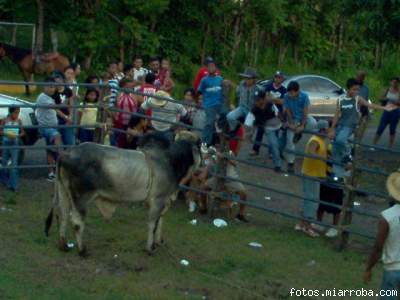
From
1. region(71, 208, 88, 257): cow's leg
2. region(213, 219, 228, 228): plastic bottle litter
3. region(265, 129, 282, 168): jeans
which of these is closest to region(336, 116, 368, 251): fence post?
region(265, 129, 282, 168): jeans

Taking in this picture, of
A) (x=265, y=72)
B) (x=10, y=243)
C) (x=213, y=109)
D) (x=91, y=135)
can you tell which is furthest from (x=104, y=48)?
→ (x=10, y=243)

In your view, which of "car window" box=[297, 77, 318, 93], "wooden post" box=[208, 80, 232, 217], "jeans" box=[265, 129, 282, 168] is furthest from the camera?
"car window" box=[297, 77, 318, 93]

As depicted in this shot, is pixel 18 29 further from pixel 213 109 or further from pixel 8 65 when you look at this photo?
pixel 213 109

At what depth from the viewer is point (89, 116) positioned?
1451cm

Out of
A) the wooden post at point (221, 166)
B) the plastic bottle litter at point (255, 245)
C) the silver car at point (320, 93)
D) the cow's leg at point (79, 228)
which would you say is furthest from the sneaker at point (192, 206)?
the silver car at point (320, 93)

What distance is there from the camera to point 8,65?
29688 mm

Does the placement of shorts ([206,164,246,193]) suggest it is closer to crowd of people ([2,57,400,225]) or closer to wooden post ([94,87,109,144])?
crowd of people ([2,57,400,225])

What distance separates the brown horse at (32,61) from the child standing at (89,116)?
13402 millimetres

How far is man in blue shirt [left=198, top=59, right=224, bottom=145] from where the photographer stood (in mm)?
12844

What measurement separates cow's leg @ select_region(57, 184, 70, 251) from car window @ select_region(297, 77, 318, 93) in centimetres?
1696

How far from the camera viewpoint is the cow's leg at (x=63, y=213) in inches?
424

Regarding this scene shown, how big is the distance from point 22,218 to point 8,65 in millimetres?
18246

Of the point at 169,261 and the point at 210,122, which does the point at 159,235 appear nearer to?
the point at 169,261

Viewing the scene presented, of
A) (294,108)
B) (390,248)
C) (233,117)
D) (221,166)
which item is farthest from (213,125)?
(390,248)
